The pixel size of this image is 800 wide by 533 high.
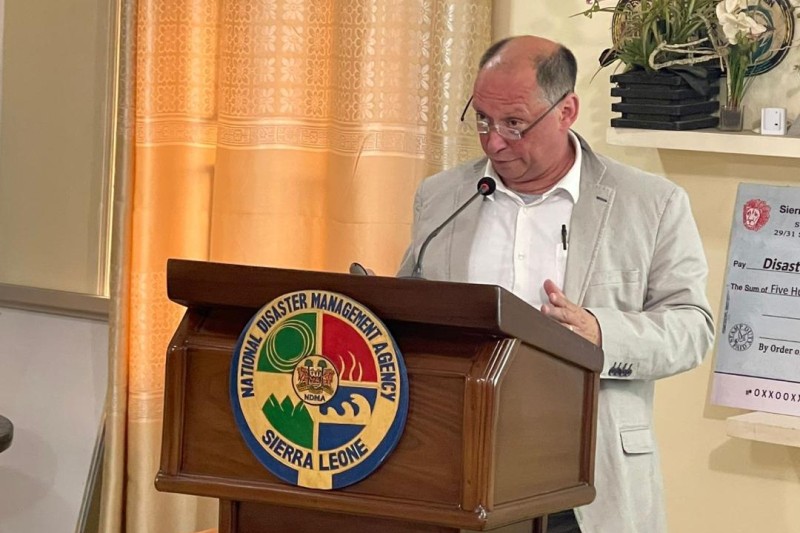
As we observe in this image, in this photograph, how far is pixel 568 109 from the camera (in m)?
2.03

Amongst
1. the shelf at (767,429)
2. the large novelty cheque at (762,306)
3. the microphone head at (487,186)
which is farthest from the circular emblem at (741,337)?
the microphone head at (487,186)

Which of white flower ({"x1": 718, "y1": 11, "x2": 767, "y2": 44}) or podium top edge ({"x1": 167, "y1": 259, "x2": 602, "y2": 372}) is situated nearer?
podium top edge ({"x1": 167, "y1": 259, "x2": 602, "y2": 372})

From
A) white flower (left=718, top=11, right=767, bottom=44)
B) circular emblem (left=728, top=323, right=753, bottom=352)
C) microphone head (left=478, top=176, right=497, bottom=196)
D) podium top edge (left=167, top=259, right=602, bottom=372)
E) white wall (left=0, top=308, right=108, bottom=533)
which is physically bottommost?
white wall (left=0, top=308, right=108, bottom=533)

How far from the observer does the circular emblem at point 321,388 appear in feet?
4.43

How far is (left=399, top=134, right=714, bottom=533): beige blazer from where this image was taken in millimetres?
1898

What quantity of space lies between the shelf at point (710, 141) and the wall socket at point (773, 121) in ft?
0.07

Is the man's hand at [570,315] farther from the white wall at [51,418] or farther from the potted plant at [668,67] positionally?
the white wall at [51,418]

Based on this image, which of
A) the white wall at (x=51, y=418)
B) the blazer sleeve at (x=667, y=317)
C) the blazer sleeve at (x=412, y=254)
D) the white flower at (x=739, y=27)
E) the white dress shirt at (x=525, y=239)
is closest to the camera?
the blazer sleeve at (x=667, y=317)

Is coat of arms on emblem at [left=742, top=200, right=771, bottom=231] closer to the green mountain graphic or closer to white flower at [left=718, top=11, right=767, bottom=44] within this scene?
white flower at [left=718, top=11, right=767, bottom=44]

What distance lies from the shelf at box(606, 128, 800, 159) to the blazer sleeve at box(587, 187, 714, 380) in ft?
1.25

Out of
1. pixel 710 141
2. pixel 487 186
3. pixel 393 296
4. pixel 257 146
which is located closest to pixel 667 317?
pixel 487 186

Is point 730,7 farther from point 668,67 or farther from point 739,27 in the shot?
point 668,67

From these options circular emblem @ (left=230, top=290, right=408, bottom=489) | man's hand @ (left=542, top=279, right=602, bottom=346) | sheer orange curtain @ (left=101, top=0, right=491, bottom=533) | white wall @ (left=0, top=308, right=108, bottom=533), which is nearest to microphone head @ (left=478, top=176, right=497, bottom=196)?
man's hand @ (left=542, top=279, right=602, bottom=346)

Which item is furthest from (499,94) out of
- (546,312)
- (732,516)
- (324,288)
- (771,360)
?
(732,516)
